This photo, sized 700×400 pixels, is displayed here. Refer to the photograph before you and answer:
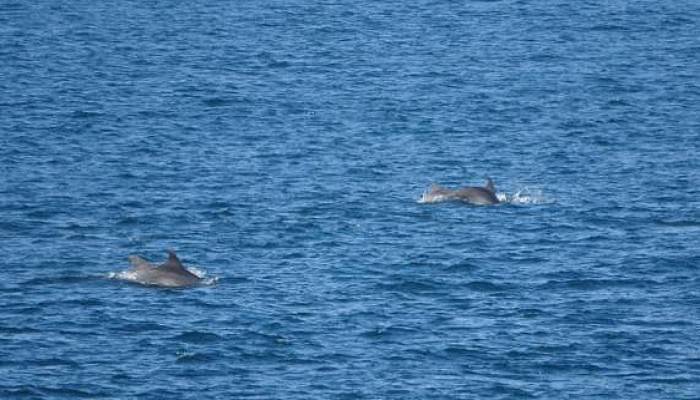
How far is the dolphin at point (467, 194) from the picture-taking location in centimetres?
6812

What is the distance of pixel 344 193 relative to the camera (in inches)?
2820

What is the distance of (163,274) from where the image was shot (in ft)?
182

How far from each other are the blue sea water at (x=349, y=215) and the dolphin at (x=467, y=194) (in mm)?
636

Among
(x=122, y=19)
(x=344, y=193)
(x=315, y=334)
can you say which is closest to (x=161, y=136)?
(x=344, y=193)

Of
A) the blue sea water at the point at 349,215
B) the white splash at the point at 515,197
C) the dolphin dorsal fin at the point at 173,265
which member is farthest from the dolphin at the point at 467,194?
the dolphin dorsal fin at the point at 173,265

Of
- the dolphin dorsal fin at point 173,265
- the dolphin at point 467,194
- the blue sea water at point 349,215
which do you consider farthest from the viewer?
the dolphin at point 467,194

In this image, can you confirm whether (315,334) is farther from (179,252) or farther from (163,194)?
(163,194)

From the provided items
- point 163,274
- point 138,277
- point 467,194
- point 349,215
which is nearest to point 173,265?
point 163,274

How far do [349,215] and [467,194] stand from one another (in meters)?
4.82

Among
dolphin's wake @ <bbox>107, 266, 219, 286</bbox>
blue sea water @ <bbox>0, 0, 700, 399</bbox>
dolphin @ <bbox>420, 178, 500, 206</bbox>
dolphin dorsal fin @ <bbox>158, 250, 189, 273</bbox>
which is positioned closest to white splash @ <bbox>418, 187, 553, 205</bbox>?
dolphin @ <bbox>420, 178, 500, 206</bbox>

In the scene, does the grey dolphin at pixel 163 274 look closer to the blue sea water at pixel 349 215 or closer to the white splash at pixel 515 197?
the blue sea water at pixel 349 215

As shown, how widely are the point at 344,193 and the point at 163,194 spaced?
7512 mm

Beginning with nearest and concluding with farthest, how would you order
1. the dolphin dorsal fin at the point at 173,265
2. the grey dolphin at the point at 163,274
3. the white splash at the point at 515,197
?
the dolphin dorsal fin at the point at 173,265
the grey dolphin at the point at 163,274
the white splash at the point at 515,197

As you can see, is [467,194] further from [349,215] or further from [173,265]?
[173,265]
